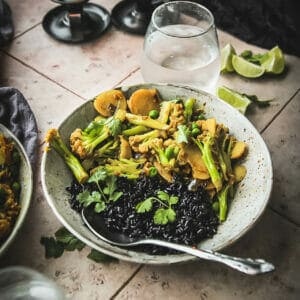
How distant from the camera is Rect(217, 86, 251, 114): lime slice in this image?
1.13 meters

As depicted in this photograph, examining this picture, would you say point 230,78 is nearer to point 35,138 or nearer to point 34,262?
point 35,138

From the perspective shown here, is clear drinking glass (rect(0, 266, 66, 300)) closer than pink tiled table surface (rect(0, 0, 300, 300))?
Yes

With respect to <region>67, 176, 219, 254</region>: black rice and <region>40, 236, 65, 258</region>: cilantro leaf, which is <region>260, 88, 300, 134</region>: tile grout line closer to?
<region>67, 176, 219, 254</region>: black rice

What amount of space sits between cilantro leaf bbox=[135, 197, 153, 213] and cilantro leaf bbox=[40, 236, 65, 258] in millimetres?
185

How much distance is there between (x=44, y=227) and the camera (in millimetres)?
927

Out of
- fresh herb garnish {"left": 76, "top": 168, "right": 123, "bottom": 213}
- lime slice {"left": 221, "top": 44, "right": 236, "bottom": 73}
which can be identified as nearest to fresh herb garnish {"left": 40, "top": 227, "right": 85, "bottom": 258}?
fresh herb garnish {"left": 76, "top": 168, "right": 123, "bottom": 213}

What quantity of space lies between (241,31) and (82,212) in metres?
0.86

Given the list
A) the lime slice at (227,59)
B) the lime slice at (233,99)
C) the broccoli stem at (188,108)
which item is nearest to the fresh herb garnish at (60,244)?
the broccoli stem at (188,108)

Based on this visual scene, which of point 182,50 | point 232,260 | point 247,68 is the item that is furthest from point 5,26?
point 232,260

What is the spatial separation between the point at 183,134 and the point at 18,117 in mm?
444

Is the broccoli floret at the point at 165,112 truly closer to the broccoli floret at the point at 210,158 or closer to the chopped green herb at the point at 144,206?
the broccoli floret at the point at 210,158

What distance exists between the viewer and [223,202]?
84 cm

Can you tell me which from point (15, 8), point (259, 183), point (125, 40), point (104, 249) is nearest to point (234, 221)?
point (259, 183)

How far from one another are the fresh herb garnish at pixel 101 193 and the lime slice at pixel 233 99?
0.42 metres
